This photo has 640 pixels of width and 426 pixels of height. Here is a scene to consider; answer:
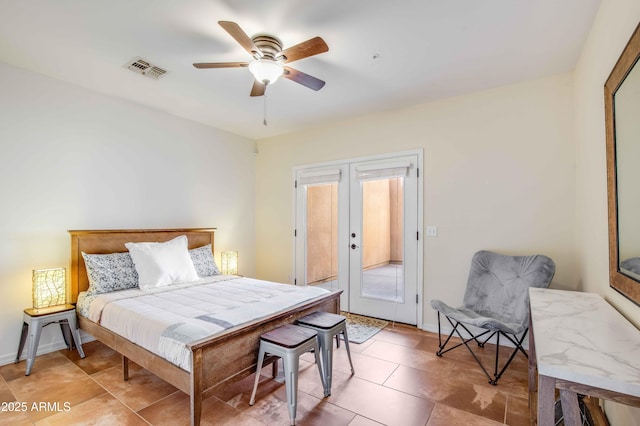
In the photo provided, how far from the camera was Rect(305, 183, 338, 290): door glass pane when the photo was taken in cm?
442

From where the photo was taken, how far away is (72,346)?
3076 millimetres

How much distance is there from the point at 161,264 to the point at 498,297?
11.0 feet

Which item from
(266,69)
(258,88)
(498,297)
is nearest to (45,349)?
(258,88)

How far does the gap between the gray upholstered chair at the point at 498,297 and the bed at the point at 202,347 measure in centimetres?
122

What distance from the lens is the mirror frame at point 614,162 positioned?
55.7 inches

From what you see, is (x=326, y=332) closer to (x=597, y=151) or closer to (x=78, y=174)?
(x=597, y=151)

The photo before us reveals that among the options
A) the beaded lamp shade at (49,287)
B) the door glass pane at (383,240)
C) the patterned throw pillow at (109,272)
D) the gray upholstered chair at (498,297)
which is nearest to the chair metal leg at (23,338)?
the beaded lamp shade at (49,287)

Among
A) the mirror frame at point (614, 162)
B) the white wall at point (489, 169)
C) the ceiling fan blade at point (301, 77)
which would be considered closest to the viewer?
the mirror frame at point (614, 162)

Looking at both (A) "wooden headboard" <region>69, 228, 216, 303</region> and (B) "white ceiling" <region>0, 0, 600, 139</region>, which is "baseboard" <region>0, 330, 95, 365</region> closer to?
(A) "wooden headboard" <region>69, 228, 216, 303</region>

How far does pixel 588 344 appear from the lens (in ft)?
3.88

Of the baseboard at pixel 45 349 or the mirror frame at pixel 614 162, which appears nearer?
the mirror frame at pixel 614 162

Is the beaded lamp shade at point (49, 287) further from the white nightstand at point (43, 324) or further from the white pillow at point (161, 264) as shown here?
the white pillow at point (161, 264)

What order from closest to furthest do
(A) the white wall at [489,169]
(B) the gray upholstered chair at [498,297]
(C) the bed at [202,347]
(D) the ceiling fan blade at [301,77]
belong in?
(C) the bed at [202,347] → (D) the ceiling fan blade at [301,77] → (B) the gray upholstered chair at [498,297] → (A) the white wall at [489,169]

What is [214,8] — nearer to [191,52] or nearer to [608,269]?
[191,52]
